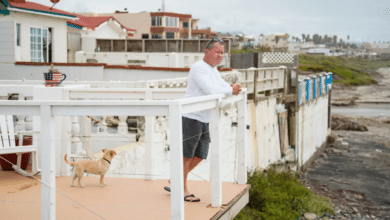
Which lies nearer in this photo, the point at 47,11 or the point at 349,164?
the point at 47,11

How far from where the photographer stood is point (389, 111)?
53469 mm

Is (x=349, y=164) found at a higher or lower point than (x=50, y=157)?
lower

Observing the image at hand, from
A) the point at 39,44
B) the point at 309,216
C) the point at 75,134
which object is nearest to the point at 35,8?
the point at 39,44

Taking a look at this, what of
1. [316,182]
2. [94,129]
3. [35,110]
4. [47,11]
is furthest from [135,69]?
[35,110]

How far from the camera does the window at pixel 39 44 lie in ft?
66.0

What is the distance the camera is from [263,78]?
64.9 ft

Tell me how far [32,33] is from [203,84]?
52.9ft

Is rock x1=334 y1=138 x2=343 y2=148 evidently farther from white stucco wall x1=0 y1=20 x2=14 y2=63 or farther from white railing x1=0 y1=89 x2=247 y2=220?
white railing x1=0 y1=89 x2=247 y2=220

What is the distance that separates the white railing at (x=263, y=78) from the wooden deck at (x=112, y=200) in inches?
445

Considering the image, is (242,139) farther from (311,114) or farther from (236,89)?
(311,114)

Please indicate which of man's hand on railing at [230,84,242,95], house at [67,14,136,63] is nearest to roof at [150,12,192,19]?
house at [67,14,136,63]

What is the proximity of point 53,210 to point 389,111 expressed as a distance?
53.2 metres

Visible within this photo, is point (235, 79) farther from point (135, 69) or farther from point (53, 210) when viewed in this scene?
point (53, 210)

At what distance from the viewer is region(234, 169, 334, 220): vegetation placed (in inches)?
498
